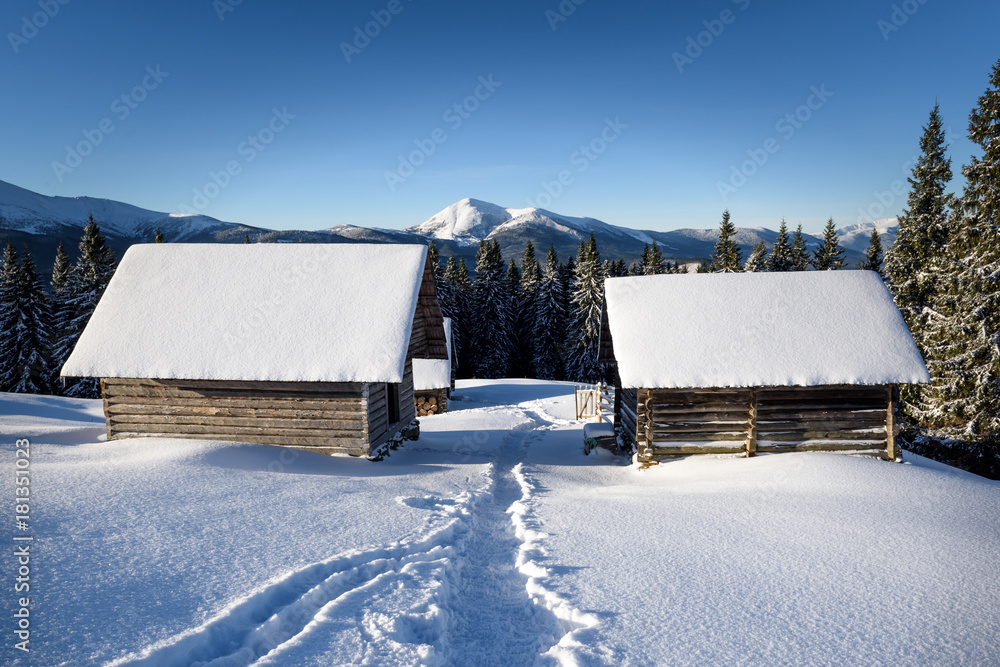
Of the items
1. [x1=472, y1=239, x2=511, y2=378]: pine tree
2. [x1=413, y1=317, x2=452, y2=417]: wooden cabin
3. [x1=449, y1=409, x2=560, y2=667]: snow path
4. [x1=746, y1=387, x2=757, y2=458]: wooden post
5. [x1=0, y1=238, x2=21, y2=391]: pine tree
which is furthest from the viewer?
[x1=472, y1=239, x2=511, y2=378]: pine tree

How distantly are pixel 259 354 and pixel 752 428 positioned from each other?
13.2 metres

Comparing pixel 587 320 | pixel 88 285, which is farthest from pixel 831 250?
pixel 88 285

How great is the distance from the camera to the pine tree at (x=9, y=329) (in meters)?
37.0

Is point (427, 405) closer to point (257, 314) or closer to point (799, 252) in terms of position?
point (257, 314)

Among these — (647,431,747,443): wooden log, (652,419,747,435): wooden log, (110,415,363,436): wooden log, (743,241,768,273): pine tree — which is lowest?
(647,431,747,443): wooden log

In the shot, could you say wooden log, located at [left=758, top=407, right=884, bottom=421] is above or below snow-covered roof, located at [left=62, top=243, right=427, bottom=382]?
below

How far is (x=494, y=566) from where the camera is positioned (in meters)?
7.22

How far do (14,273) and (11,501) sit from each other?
42892 mm

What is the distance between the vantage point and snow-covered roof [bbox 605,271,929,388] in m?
12.5

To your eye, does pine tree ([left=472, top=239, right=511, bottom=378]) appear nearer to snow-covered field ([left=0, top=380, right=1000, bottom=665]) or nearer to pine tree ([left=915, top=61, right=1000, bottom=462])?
pine tree ([left=915, top=61, right=1000, bottom=462])

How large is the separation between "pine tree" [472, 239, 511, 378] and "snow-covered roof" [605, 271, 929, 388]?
41.5 m

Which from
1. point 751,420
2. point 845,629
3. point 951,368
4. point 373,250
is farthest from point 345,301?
point 951,368

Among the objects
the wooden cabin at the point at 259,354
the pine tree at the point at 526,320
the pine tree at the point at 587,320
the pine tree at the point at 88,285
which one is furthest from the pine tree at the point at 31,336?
the pine tree at the point at 587,320

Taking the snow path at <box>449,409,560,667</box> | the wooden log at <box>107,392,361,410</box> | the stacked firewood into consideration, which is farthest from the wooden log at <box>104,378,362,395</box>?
the stacked firewood
